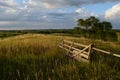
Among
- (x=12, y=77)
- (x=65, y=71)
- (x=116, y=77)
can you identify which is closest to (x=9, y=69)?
(x=12, y=77)

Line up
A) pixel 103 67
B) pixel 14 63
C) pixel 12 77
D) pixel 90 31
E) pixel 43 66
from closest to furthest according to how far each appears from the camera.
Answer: pixel 12 77
pixel 103 67
pixel 43 66
pixel 14 63
pixel 90 31

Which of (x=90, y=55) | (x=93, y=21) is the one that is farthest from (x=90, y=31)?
Answer: (x=90, y=55)

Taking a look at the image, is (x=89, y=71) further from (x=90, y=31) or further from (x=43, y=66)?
(x=90, y=31)

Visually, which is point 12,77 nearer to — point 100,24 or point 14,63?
point 14,63

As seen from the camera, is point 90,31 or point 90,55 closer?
point 90,55

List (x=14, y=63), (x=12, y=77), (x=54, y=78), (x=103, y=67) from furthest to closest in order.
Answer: (x=14, y=63)
(x=103, y=67)
(x=12, y=77)
(x=54, y=78)

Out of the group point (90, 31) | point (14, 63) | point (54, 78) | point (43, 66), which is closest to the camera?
point (54, 78)

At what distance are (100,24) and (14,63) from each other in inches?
3057

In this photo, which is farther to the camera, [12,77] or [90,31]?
[90,31]

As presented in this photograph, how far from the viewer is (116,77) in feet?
26.3

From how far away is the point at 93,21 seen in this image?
289ft

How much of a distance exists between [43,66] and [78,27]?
78767 millimetres

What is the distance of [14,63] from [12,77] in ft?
8.34

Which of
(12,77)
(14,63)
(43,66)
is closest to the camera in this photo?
(12,77)
